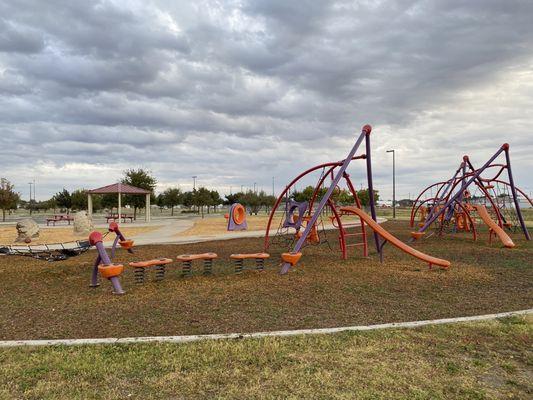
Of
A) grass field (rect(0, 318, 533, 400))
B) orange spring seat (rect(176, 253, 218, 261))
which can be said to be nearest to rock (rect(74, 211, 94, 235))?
orange spring seat (rect(176, 253, 218, 261))

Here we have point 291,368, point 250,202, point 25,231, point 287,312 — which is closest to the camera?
point 291,368

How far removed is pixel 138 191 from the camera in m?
33.5

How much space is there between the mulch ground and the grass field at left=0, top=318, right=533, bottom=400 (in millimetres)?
772

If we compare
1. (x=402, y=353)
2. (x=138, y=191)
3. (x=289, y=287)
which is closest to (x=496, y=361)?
A: (x=402, y=353)

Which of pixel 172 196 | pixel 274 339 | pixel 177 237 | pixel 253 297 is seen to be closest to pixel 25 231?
pixel 177 237

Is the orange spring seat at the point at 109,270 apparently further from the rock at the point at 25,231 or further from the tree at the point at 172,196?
the tree at the point at 172,196

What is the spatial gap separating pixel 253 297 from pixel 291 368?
9.88 feet

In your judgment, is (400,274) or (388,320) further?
(400,274)

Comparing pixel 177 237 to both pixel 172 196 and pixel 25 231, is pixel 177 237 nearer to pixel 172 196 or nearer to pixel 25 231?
pixel 25 231

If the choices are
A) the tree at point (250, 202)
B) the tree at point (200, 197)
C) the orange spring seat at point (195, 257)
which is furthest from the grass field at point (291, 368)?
the tree at point (250, 202)

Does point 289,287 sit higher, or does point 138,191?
point 138,191

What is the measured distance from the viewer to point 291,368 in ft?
12.5

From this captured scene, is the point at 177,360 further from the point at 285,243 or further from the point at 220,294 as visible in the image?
the point at 285,243

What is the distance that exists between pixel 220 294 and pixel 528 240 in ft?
49.5
